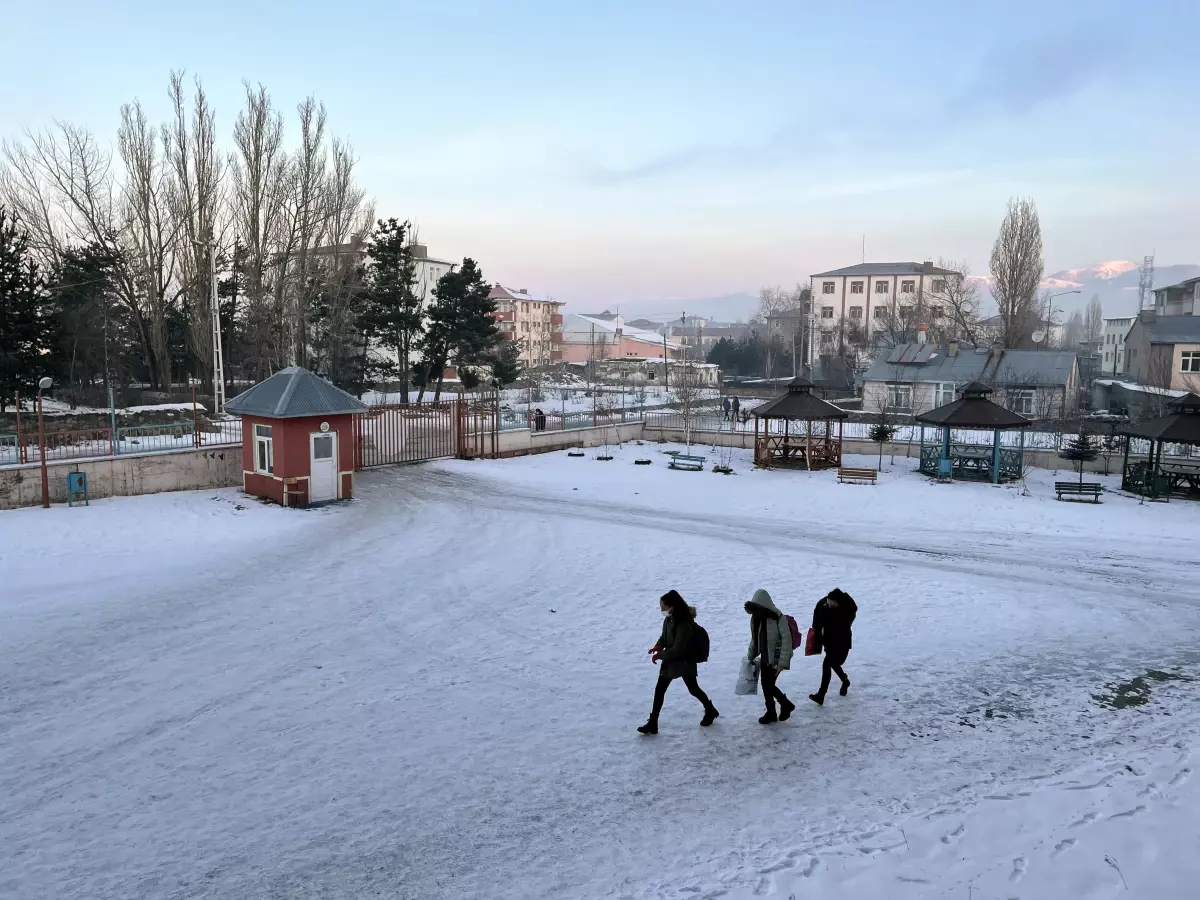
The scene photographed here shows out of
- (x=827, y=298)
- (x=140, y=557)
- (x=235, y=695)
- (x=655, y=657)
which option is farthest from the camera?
(x=827, y=298)

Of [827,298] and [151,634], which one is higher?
[827,298]

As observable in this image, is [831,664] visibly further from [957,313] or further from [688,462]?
[957,313]

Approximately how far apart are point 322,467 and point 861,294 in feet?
257

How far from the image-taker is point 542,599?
1354cm

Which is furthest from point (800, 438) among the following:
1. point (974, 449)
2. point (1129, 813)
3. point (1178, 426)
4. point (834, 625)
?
point (1129, 813)

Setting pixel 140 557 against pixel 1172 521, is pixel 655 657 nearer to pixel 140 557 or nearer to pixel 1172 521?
pixel 140 557

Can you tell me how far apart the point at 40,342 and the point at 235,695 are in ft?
87.3

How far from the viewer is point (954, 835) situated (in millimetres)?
6441

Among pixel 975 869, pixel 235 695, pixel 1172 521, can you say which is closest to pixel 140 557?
pixel 235 695

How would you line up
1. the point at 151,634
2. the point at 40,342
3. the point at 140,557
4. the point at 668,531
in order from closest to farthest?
the point at 151,634 → the point at 140,557 → the point at 668,531 → the point at 40,342

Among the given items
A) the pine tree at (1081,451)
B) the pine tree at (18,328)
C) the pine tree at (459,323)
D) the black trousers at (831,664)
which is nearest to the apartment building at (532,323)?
the pine tree at (459,323)

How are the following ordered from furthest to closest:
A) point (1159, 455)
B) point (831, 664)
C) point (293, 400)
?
point (1159, 455) → point (293, 400) → point (831, 664)

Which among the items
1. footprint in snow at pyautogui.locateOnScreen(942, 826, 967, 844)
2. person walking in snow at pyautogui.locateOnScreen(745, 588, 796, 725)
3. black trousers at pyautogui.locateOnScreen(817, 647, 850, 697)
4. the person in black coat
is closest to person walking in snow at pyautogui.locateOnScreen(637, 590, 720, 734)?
person walking in snow at pyautogui.locateOnScreen(745, 588, 796, 725)

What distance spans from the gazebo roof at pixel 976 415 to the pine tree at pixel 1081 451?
76.3 inches
